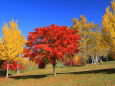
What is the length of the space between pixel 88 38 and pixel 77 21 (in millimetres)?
5875

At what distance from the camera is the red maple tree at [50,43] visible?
50.2ft

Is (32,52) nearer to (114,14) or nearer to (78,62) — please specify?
(114,14)

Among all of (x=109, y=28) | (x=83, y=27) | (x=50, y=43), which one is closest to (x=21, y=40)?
(x=50, y=43)

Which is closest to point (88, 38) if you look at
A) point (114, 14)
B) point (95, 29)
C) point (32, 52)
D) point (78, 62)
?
point (95, 29)

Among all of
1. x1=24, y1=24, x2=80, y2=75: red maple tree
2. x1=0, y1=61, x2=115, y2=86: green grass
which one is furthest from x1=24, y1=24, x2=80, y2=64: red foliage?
x1=0, y1=61, x2=115, y2=86: green grass

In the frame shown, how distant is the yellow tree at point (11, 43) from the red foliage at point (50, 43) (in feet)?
12.7

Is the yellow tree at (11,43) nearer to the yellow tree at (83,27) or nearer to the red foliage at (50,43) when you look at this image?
the red foliage at (50,43)

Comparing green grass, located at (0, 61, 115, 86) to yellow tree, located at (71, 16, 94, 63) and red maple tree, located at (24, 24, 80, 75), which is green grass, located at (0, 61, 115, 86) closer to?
red maple tree, located at (24, 24, 80, 75)

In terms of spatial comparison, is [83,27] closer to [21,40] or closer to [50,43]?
[21,40]

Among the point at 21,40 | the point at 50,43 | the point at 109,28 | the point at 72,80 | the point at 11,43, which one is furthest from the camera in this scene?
the point at 21,40

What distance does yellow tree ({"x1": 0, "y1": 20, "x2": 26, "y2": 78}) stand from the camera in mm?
19188

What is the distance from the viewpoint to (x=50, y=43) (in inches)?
637

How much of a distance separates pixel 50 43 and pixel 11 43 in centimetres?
710

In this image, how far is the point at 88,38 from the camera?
34844 mm
